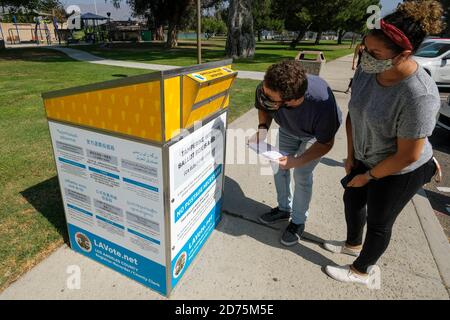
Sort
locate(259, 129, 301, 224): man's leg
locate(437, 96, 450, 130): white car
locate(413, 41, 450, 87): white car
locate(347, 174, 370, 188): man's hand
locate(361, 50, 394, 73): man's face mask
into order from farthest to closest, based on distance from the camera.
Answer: locate(413, 41, 450, 87): white car → locate(437, 96, 450, 130): white car → locate(259, 129, 301, 224): man's leg → locate(347, 174, 370, 188): man's hand → locate(361, 50, 394, 73): man's face mask

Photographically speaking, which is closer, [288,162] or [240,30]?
[288,162]

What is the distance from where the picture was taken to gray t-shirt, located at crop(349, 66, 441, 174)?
148 centimetres

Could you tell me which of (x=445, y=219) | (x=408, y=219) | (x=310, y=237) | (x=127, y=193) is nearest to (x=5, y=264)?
(x=127, y=193)

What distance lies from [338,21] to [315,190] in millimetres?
35275

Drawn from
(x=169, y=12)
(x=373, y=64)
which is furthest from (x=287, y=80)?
(x=169, y=12)

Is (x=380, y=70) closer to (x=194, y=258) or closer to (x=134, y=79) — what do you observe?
(x=134, y=79)

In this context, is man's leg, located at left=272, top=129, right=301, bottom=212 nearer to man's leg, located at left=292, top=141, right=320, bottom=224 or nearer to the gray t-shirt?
man's leg, located at left=292, top=141, right=320, bottom=224

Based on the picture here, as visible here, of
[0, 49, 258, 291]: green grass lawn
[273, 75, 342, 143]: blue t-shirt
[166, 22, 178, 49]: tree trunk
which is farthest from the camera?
[166, 22, 178, 49]: tree trunk

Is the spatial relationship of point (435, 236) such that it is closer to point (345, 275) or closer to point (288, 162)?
point (345, 275)

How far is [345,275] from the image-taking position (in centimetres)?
231

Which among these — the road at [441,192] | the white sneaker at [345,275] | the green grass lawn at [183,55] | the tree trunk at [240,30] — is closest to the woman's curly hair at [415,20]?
the white sneaker at [345,275]

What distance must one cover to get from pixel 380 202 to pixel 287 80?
3.10ft

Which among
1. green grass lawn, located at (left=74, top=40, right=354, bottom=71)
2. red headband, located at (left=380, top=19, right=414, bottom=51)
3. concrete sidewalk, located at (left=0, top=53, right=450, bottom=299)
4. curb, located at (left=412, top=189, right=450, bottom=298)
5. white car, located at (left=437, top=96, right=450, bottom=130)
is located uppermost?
red headband, located at (left=380, top=19, right=414, bottom=51)

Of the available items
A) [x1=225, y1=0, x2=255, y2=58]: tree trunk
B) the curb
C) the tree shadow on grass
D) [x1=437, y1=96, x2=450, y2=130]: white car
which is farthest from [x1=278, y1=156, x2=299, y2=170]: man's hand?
[x1=225, y1=0, x2=255, y2=58]: tree trunk
